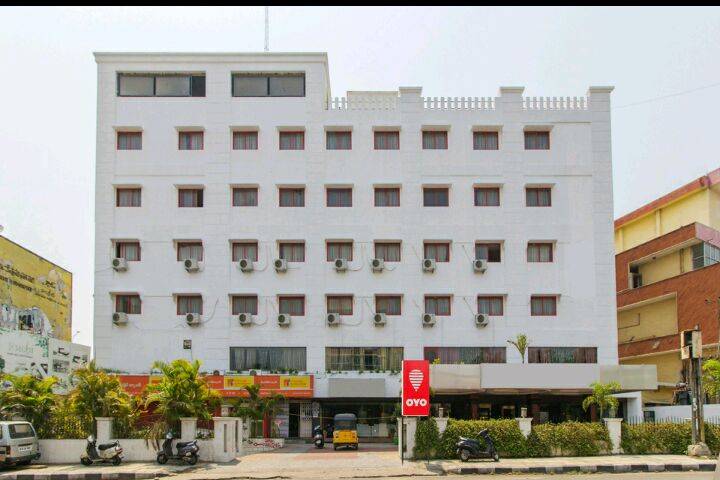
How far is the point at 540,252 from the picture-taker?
46531mm

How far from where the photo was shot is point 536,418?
44.0 metres

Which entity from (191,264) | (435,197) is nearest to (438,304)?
(435,197)

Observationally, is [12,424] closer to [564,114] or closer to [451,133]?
[451,133]

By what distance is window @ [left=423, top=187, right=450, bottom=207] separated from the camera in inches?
1843

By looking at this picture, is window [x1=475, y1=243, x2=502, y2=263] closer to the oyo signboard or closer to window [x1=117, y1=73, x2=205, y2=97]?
window [x1=117, y1=73, x2=205, y2=97]

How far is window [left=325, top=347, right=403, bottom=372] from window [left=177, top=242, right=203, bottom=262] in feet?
27.9

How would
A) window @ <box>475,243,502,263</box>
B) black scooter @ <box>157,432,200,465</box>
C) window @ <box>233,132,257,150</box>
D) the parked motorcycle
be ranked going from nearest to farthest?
black scooter @ <box>157,432,200,465</box>, the parked motorcycle, window @ <box>475,243,502,263</box>, window @ <box>233,132,257,150</box>

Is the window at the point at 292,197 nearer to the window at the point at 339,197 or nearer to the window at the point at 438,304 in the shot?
the window at the point at 339,197

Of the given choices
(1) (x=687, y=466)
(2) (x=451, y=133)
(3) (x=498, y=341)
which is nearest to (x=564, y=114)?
(2) (x=451, y=133)

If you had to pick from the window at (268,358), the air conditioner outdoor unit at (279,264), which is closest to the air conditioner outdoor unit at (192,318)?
the window at (268,358)

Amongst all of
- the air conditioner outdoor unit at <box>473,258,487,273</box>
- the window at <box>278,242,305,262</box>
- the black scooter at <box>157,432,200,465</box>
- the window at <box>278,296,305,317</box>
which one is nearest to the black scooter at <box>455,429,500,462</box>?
the black scooter at <box>157,432,200,465</box>

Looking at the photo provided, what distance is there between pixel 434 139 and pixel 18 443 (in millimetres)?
27415

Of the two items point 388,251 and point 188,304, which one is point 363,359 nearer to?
point 388,251

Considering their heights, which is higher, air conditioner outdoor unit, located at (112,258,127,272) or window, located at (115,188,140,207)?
window, located at (115,188,140,207)
